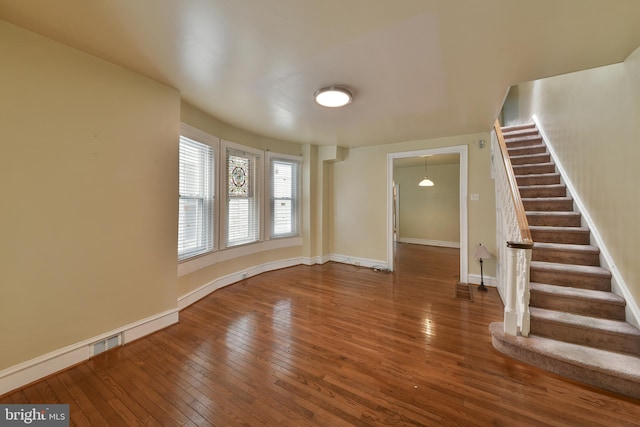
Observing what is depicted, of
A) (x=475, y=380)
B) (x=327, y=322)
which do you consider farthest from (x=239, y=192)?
(x=475, y=380)

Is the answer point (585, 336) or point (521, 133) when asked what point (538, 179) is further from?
point (585, 336)

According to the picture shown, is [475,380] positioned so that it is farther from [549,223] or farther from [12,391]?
[12,391]

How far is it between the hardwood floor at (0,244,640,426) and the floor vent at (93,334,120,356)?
0.06m

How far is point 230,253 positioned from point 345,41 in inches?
126

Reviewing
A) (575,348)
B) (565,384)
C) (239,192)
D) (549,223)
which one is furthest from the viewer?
(239,192)

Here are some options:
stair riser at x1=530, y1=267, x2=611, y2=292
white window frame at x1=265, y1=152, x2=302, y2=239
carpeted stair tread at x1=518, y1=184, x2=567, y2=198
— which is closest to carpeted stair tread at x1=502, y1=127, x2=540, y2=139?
carpeted stair tread at x1=518, y1=184, x2=567, y2=198

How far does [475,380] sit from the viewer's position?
1.75m

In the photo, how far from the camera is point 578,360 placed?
179 centimetres

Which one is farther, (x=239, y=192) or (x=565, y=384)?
(x=239, y=192)

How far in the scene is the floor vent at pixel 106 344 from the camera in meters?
2.00

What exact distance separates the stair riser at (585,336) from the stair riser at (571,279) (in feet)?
1.84

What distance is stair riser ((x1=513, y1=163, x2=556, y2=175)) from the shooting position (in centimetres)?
360

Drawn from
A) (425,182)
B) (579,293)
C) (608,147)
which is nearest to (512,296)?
(579,293)

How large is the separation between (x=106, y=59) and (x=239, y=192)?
215 centimetres
